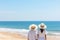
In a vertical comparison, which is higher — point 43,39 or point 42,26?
point 42,26

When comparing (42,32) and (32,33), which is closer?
(42,32)

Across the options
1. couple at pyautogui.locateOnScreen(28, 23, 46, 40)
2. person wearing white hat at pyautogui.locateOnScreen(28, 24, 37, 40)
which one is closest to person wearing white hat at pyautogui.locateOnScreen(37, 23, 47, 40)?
couple at pyautogui.locateOnScreen(28, 23, 46, 40)

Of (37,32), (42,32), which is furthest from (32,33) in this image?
(42,32)

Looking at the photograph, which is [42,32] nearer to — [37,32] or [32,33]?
[37,32]

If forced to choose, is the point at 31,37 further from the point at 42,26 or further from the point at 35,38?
the point at 42,26

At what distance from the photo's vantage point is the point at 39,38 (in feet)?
25.3

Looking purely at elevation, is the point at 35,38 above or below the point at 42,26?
below

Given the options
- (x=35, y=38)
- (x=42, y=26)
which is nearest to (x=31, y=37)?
(x=35, y=38)

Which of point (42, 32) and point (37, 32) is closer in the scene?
point (42, 32)

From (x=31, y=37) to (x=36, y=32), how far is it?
0.97 feet

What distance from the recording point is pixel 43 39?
7.75 metres

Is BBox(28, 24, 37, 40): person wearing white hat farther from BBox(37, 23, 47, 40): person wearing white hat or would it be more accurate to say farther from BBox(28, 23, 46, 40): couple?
BBox(37, 23, 47, 40): person wearing white hat

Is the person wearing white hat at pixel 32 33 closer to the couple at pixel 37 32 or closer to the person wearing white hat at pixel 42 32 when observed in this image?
the couple at pixel 37 32

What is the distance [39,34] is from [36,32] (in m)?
0.16
